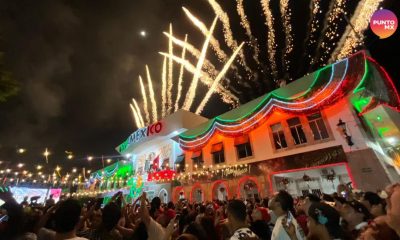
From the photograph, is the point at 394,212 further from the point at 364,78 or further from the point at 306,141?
the point at 306,141

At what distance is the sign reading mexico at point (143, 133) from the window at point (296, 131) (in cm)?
1483

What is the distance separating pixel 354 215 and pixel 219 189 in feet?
48.2

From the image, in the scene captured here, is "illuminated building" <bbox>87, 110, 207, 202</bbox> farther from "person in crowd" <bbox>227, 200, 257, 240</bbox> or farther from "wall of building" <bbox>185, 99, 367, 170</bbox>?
"person in crowd" <bbox>227, 200, 257, 240</bbox>

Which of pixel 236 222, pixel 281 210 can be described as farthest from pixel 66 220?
pixel 281 210

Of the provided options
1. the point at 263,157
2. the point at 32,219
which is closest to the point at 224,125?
the point at 263,157

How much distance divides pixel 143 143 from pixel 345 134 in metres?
21.8

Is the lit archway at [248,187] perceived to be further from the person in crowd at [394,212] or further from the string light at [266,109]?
the person in crowd at [394,212]

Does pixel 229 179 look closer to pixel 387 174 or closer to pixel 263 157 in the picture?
Result: pixel 263 157

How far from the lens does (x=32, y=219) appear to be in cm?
443

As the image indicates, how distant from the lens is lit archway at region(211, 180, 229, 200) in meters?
18.2

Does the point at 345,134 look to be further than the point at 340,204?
Yes

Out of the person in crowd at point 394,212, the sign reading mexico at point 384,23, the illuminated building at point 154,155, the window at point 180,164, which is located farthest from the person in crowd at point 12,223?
the window at point 180,164

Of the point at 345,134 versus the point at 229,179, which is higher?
the point at 345,134

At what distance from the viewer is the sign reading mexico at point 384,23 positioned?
9759mm
